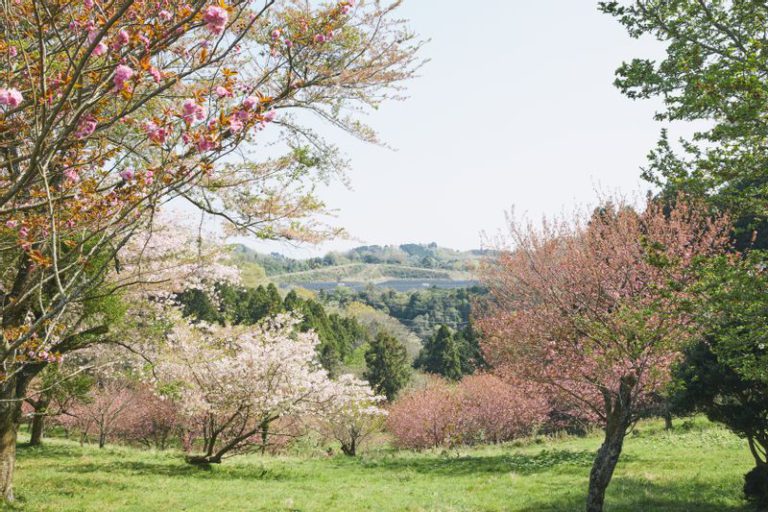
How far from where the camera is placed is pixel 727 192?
654 cm

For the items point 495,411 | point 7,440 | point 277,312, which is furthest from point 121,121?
point 277,312

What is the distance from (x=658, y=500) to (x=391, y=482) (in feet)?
20.4

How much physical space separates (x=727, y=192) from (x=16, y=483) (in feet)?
43.2

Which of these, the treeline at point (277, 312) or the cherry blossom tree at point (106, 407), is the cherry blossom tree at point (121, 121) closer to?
the cherry blossom tree at point (106, 407)

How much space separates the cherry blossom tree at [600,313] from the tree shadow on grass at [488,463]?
209 cm

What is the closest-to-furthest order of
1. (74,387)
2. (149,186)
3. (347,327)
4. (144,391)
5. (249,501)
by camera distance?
(149,186)
(249,501)
(74,387)
(144,391)
(347,327)

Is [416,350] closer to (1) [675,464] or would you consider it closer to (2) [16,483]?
(1) [675,464]

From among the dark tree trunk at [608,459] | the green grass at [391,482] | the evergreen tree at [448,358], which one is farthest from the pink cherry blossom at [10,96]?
the evergreen tree at [448,358]

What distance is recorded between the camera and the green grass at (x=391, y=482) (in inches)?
368

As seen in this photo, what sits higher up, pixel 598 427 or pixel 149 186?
pixel 149 186

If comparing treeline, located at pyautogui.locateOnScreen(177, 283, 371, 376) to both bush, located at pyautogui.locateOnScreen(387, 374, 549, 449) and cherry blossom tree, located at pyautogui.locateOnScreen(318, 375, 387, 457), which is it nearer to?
bush, located at pyautogui.locateOnScreen(387, 374, 549, 449)

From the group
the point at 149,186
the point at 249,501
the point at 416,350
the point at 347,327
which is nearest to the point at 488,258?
the point at 249,501

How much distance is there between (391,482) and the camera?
42.8ft

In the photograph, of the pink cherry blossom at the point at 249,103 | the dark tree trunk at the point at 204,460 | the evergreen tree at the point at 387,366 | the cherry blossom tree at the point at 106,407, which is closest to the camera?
the pink cherry blossom at the point at 249,103
